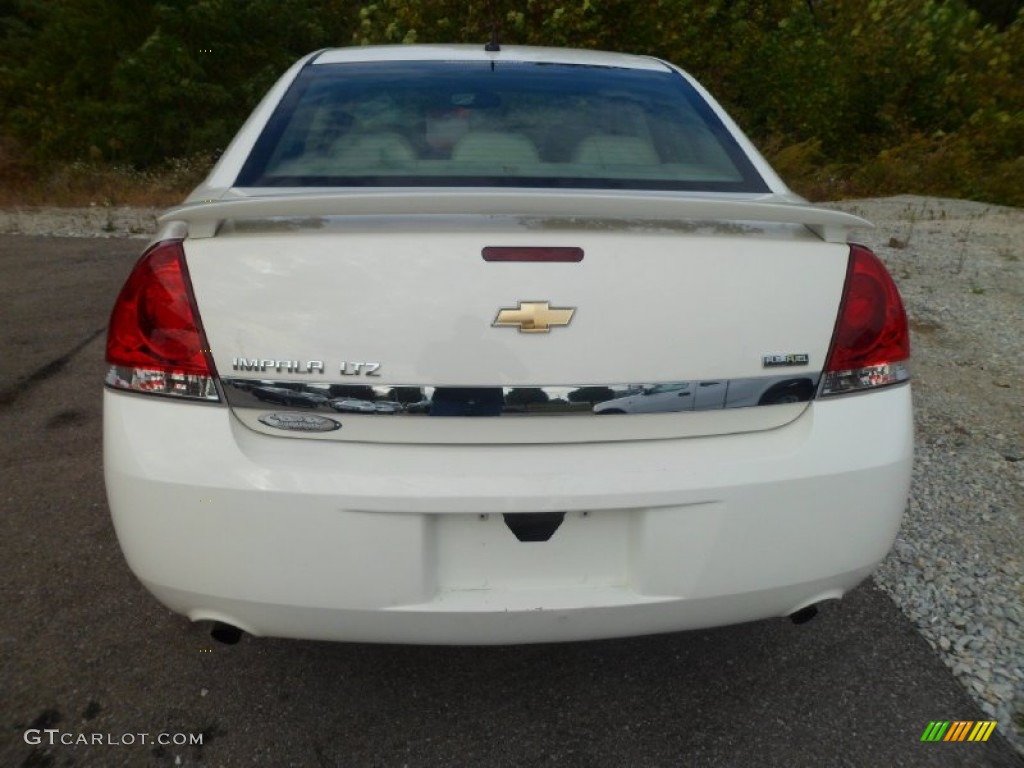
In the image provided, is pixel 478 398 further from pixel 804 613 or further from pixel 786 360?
pixel 804 613

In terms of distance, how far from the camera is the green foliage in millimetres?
14945

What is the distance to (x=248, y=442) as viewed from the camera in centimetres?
158

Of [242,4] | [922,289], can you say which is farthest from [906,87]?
[242,4]

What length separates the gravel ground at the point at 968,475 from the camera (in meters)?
2.27

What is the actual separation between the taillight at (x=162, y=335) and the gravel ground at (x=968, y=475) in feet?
6.56

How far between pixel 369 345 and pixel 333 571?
0.46 meters

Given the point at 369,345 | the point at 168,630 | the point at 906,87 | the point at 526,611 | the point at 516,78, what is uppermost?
the point at 516,78

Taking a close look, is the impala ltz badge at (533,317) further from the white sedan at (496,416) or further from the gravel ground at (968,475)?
the gravel ground at (968,475)

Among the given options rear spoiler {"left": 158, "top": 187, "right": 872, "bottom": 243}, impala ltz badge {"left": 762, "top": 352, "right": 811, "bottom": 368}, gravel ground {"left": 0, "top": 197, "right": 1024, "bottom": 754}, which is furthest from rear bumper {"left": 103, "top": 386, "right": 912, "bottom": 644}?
gravel ground {"left": 0, "top": 197, "right": 1024, "bottom": 754}

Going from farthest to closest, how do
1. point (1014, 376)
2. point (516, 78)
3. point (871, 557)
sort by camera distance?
point (1014, 376) → point (516, 78) → point (871, 557)

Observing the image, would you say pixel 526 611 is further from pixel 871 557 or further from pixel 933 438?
pixel 933 438

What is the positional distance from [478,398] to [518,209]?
0.40m

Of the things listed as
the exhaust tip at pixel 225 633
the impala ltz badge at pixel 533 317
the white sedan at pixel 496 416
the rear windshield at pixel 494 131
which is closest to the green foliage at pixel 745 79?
the rear windshield at pixel 494 131

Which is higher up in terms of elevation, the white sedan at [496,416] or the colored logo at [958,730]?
the white sedan at [496,416]
